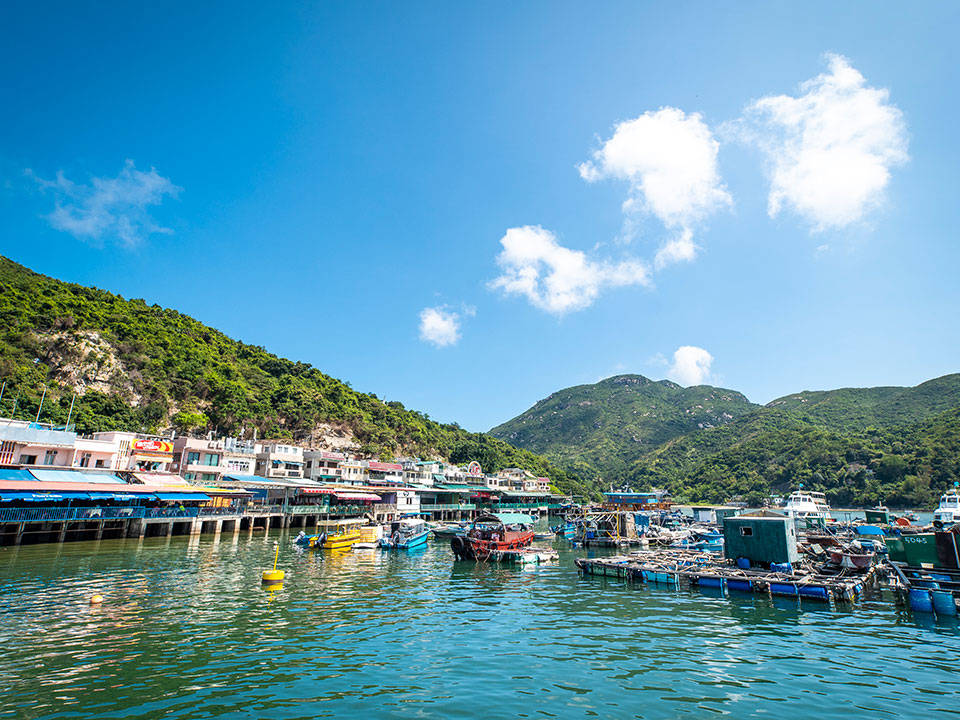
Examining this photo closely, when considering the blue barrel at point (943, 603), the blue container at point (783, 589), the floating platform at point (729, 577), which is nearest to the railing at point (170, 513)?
the floating platform at point (729, 577)

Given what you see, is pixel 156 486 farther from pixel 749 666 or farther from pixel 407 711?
pixel 749 666

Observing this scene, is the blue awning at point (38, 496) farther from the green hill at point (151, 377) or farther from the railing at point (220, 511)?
the green hill at point (151, 377)

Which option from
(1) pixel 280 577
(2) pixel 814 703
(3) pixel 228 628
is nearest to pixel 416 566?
(1) pixel 280 577

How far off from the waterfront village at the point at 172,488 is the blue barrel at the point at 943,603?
208ft

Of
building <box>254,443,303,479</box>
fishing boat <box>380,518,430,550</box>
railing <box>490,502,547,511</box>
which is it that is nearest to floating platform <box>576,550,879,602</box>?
fishing boat <box>380,518,430,550</box>

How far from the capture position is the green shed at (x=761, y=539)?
3259 centimetres

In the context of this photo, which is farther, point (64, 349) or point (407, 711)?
point (64, 349)

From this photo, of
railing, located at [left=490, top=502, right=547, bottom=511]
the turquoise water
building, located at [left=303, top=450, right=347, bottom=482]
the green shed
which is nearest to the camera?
the turquoise water

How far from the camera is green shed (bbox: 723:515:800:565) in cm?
3259

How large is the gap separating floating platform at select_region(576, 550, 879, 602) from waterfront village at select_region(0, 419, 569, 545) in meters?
46.0

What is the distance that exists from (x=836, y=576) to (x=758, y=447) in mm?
164346

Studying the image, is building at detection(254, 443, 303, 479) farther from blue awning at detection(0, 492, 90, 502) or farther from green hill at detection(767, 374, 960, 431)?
green hill at detection(767, 374, 960, 431)

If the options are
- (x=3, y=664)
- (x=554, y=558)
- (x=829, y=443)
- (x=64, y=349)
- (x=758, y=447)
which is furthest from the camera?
(x=758, y=447)

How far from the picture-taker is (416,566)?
134 feet
